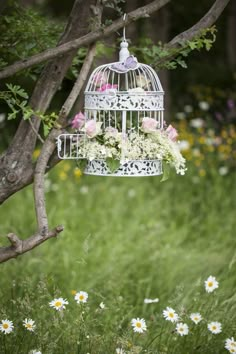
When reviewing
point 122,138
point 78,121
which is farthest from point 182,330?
point 78,121

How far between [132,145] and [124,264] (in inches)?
70.9

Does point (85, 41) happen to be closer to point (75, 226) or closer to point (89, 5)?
point (89, 5)

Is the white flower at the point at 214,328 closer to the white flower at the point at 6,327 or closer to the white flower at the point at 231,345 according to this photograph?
the white flower at the point at 231,345

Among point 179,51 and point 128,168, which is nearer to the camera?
point 128,168

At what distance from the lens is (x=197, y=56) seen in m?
15.7

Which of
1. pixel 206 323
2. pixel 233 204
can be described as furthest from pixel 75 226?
pixel 206 323

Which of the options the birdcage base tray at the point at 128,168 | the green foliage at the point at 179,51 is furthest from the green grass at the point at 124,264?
the green foliage at the point at 179,51

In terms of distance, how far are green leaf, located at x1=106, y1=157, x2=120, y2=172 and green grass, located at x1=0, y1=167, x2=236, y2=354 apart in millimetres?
348

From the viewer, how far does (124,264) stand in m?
4.00

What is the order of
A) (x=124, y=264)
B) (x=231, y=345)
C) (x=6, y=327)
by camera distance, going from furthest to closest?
(x=124, y=264) → (x=231, y=345) → (x=6, y=327)

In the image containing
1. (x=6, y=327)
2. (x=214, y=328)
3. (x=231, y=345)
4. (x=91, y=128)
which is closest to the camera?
(x=91, y=128)

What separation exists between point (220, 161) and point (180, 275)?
2258mm

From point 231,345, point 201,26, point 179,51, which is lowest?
point 231,345

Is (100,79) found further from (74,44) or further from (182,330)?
(182,330)
